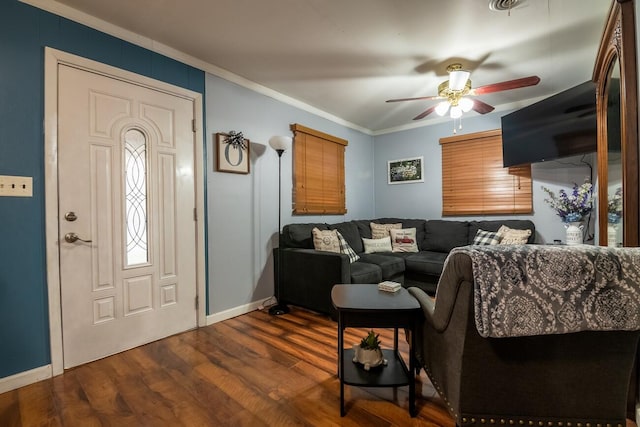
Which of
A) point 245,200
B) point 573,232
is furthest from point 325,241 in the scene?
point 573,232

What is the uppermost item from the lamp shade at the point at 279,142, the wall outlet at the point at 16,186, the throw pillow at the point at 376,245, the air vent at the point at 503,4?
the air vent at the point at 503,4

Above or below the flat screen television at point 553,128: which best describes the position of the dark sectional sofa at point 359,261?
below

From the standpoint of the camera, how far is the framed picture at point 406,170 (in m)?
4.64

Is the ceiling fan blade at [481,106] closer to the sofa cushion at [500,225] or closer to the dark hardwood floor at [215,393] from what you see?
the sofa cushion at [500,225]

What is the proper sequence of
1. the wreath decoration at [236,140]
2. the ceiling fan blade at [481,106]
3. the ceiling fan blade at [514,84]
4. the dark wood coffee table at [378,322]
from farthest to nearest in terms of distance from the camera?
the wreath decoration at [236,140] < the ceiling fan blade at [481,106] < the ceiling fan blade at [514,84] < the dark wood coffee table at [378,322]

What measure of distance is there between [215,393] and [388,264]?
2219 millimetres

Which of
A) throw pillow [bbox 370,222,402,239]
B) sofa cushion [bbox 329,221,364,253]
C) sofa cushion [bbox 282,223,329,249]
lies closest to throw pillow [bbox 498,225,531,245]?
throw pillow [bbox 370,222,402,239]

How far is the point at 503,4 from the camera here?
76.7 inches

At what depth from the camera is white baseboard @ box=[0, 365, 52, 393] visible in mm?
1741

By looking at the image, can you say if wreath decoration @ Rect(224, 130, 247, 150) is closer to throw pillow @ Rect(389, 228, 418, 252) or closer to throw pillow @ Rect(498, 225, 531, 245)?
throw pillow @ Rect(389, 228, 418, 252)

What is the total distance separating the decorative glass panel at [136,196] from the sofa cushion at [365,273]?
1876mm

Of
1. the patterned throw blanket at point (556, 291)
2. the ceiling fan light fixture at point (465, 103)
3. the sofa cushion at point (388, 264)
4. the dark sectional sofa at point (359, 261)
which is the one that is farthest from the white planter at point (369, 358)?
the ceiling fan light fixture at point (465, 103)

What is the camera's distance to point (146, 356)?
7.12 ft

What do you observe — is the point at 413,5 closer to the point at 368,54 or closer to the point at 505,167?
the point at 368,54
